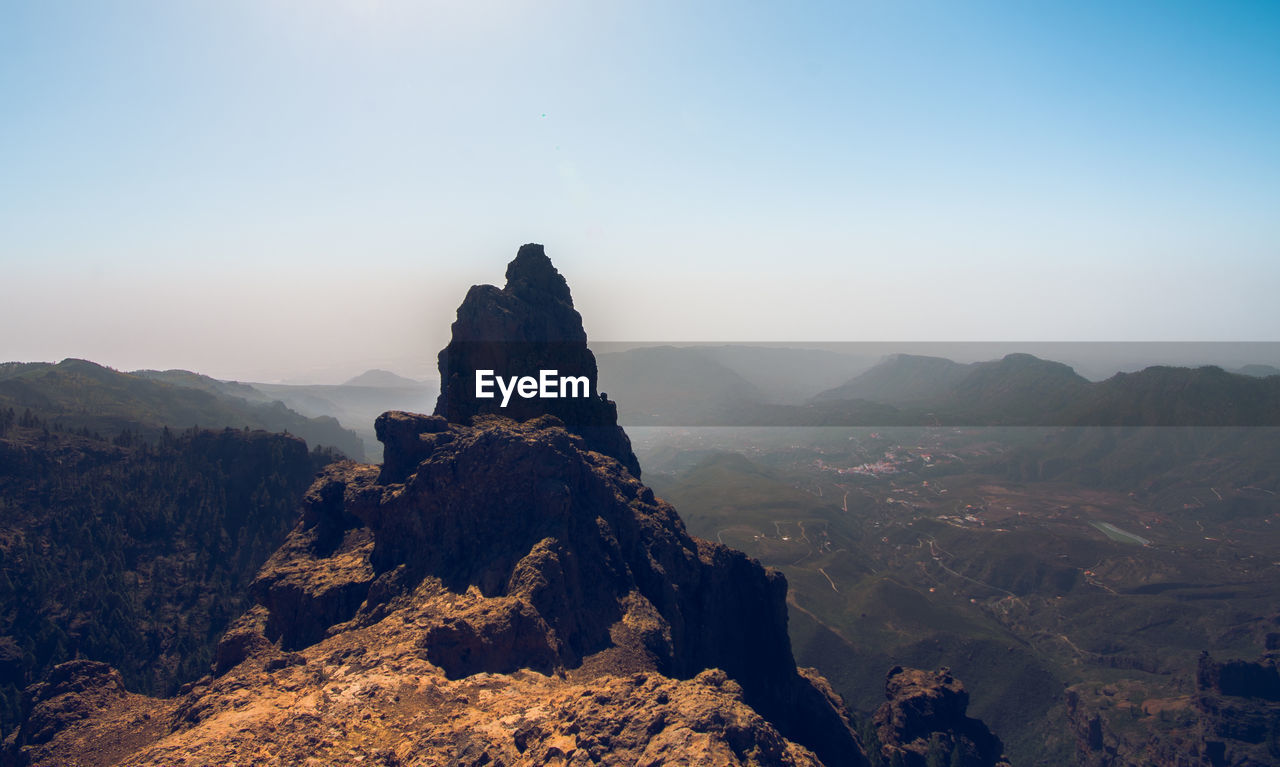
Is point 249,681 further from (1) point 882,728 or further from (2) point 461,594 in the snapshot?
(1) point 882,728

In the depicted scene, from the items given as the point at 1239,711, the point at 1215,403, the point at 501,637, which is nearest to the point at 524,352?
the point at 501,637

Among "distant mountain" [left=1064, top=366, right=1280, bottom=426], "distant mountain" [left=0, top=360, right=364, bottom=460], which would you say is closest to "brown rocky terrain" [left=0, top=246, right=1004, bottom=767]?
"distant mountain" [left=0, top=360, right=364, bottom=460]

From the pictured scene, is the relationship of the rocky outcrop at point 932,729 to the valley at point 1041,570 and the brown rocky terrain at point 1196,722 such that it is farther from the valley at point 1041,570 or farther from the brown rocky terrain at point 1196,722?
the valley at point 1041,570

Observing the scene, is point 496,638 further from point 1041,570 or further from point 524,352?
point 1041,570

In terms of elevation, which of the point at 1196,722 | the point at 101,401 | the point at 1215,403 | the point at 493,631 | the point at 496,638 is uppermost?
the point at 1215,403

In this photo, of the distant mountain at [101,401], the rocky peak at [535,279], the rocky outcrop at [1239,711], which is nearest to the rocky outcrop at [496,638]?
the rocky peak at [535,279]

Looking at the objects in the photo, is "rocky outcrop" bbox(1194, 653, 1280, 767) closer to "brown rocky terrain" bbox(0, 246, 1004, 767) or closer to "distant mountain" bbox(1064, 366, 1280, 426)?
"brown rocky terrain" bbox(0, 246, 1004, 767)
